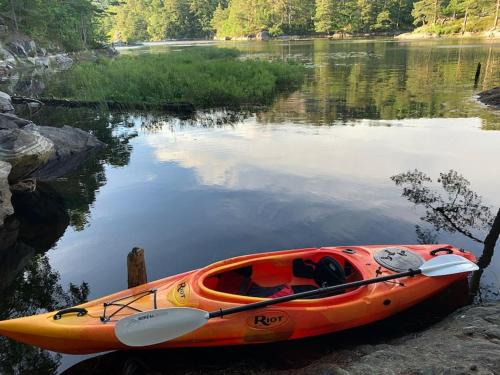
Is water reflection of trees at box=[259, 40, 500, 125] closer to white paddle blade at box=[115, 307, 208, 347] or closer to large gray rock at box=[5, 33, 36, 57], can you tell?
white paddle blade at box=[115, 307, 208, 347]

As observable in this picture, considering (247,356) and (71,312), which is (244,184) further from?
(71,312)

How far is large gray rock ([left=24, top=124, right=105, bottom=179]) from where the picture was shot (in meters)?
11.3

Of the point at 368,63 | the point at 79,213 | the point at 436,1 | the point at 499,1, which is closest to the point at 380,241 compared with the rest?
the point at 79,213

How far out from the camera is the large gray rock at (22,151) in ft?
29.1

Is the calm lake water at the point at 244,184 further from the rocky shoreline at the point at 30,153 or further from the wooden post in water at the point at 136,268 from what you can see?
the wooden post in water at the point at 136,268

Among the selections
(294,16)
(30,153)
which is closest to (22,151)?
(30,153)

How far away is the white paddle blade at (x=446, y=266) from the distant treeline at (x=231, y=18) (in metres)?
44.4

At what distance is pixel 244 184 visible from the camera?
9.87m

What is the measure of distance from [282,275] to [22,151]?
6.87m

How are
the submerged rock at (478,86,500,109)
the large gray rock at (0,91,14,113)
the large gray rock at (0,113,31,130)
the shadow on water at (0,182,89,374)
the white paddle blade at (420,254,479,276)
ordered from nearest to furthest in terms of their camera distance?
the shadow on water at (0,182,89,374) < the white paddle blade at (420,254,479,276) < the large gray rock at (0,113,31,130) < the large gray rock at (0,91,14,113) < the submerged rock at (478,86,500,109)

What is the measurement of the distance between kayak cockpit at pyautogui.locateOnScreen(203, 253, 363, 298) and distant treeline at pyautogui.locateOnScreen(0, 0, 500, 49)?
141 ft

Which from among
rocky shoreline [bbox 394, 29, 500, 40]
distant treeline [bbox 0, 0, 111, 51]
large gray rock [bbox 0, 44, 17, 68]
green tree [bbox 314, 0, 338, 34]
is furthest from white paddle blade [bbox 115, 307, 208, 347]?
green tree [bbox 314, 0, 338, 34]

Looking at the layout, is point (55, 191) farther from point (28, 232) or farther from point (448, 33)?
point (448, 33)

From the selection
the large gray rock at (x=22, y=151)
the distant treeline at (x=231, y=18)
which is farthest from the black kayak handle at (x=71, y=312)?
the distant treeline at (x=231, y=18)
